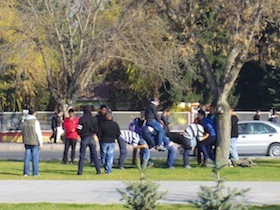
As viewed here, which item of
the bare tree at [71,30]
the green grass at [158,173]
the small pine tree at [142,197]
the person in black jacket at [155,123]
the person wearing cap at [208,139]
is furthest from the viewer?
the bare tree at [71,30]

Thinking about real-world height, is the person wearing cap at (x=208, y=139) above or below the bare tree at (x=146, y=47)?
below

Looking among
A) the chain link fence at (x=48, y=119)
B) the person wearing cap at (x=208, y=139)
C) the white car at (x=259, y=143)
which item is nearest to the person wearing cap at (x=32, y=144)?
the person wearing cap at (x=208, y=139)

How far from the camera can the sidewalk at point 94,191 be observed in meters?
13.8

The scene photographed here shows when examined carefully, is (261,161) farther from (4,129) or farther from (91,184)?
(4,129)

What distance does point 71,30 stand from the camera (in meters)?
34.9

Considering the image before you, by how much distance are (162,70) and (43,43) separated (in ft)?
18.8

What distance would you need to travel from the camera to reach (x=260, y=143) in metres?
25.8

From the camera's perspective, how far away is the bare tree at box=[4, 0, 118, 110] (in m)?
33.4

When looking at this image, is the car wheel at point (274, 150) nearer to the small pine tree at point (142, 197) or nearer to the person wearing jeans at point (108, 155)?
the person wearing jeans at point (108, 155)

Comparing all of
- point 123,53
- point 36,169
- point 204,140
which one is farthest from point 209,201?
point 123,53

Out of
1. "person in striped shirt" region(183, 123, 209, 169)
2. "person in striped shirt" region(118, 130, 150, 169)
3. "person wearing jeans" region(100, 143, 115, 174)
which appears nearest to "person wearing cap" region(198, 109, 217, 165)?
"person in striped shirt" region(183, 123, 209, 169)

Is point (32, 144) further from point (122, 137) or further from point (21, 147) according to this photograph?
point (21, 147)

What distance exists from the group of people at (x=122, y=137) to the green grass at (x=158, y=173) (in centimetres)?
38

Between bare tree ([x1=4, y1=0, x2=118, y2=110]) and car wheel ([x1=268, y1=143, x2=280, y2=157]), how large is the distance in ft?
33.1
